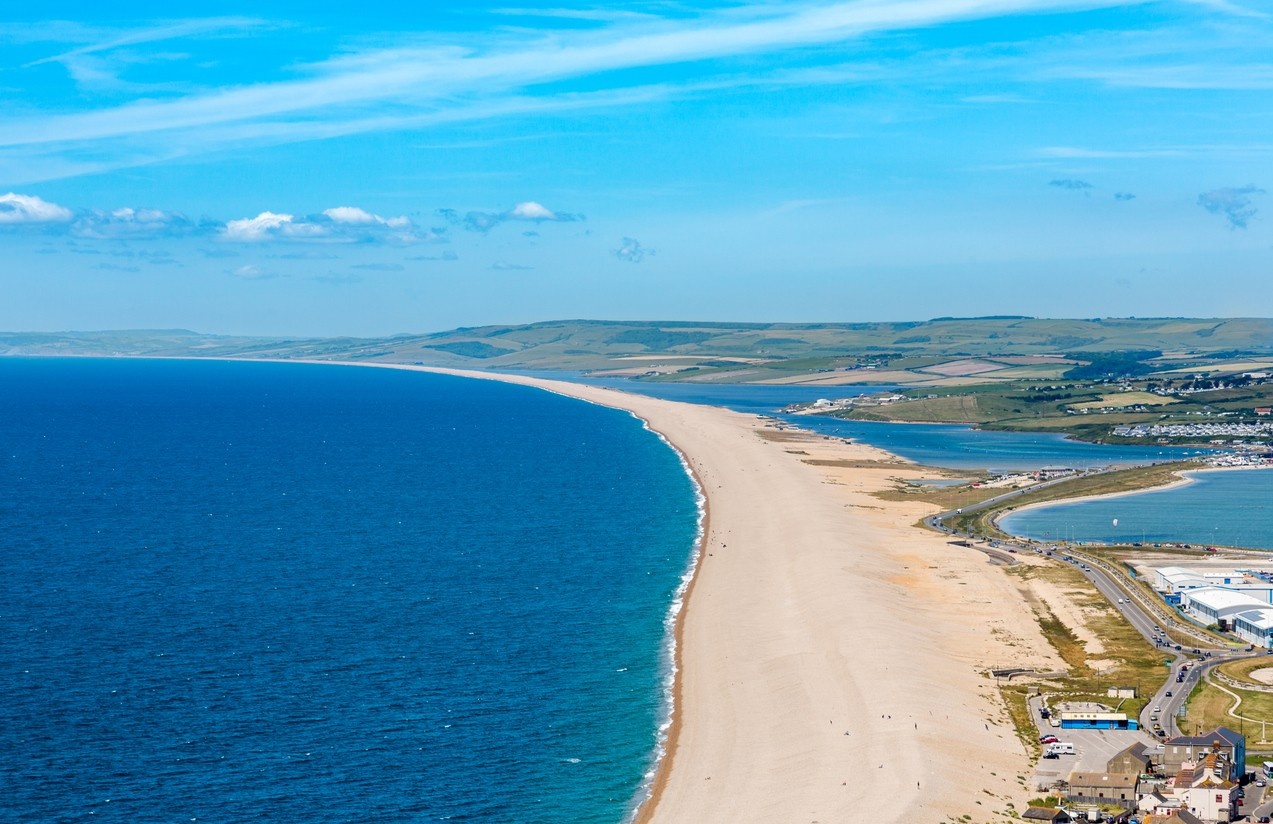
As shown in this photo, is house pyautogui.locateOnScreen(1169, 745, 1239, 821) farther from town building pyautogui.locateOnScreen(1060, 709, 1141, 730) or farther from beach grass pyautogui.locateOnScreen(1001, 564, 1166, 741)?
beach grass pyautogui.locateOnScreen(1001, 564, 1166, 741)

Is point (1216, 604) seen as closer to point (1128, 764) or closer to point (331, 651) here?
point (1128, 764)

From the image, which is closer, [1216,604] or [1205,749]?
[1205,749]

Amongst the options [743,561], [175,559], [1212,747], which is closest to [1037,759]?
[1212,747]

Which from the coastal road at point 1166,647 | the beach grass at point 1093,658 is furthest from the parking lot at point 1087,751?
the beach grass at point 1093,658

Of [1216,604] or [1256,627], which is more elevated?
[1216,604]

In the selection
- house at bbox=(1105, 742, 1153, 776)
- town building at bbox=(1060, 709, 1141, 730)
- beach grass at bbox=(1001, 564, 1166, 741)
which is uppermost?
house at bbox=(1105, 742, 1153, 776)

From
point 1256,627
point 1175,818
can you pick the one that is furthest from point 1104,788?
point 1256,627

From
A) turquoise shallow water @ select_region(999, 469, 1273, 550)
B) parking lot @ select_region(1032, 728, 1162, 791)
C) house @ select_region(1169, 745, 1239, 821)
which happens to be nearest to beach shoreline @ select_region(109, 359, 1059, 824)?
parking lot @ select_region(1032, 728, 1162, 791)

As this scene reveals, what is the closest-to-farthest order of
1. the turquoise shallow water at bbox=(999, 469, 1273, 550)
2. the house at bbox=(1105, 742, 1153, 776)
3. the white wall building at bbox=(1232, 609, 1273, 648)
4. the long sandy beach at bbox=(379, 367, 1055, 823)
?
the long sandy beach at bbox=(379, 367, 1055, 823), the house at bbox=(1105, 742, 1153, 776), the white wall building at bbox=(1232, 609, 1273, 648), the turquoise shallow water at bbox=(999, 469, 1273, 550)
